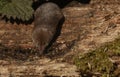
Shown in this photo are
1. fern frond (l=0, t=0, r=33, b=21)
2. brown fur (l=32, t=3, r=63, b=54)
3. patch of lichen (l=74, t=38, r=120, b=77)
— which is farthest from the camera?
fern frond (l=0, t=0, r=33, b=21)

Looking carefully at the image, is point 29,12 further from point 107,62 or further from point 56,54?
point 107,62

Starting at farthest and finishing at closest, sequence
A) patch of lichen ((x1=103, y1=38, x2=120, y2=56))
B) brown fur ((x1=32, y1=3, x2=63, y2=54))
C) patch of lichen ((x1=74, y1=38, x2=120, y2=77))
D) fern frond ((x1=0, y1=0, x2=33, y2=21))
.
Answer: fern frond ((x1=0, y1=0, x2=33, y2=21)), brown fur ((x1=32, y1=3, x2=63, y2=54)), patch of lichen ((x1=103, y1=38, x2=120, y2=56)), patch of lichen ((x1=74, y1=38, x2=120, y2=77))

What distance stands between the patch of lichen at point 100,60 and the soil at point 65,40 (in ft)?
0.29

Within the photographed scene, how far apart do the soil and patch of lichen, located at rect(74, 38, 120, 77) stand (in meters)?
0.09

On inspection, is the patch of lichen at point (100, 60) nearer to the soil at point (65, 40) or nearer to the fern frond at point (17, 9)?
the soil at point (65, 40)

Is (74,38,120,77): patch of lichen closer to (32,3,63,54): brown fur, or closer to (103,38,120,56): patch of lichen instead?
(103,38,120,56): patch of lichen

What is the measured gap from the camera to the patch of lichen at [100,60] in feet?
15.4

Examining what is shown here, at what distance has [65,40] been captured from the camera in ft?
17.1

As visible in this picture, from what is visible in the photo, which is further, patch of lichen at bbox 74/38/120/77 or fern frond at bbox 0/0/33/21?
fern frond at bbox 0/0/33/21

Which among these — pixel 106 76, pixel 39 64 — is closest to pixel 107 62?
pixel 106 76

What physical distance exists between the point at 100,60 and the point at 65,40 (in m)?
0.69

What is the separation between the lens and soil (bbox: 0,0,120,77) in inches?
188

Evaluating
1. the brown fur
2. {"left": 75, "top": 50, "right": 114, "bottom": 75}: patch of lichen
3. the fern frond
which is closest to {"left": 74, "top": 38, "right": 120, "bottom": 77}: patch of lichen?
{"left": 75, "top": 50, "right": 114, "bottom": 75}: patch of lichen

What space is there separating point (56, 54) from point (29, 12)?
87cm
